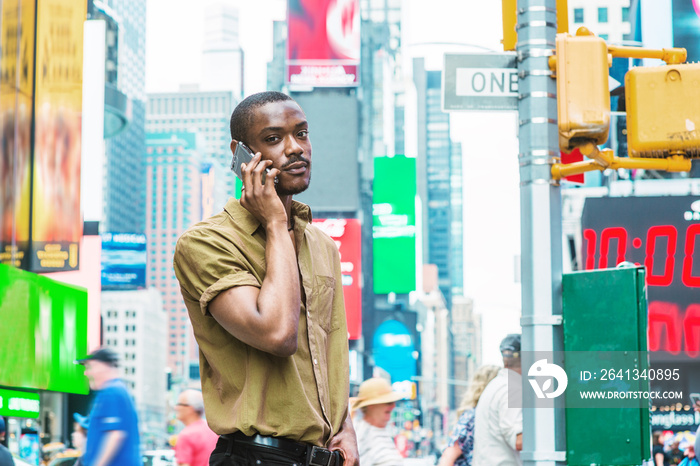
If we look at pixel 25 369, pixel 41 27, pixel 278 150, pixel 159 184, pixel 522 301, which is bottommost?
pixel 25 369

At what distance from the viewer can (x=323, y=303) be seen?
9.32 ft

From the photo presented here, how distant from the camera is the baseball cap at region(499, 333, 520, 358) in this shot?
659 cm

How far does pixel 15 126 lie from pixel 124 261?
3019cm

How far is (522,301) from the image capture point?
5340 millimetres

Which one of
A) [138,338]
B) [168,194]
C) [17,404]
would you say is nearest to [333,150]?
[17,404]

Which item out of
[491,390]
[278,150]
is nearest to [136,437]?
[491,390]

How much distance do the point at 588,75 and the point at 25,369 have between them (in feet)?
42.6

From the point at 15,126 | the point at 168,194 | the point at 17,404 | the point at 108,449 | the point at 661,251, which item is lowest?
the point at 17,404

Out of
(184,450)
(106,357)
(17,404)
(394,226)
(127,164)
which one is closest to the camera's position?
(106,357)

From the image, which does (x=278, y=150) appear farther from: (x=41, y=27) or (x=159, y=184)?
(x=159, y=184)

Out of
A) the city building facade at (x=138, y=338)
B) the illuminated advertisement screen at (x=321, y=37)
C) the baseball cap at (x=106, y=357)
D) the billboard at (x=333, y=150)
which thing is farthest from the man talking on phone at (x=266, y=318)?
the city building facade at (x=138, y=338)

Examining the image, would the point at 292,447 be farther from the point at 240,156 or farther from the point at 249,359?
the point at 240,156

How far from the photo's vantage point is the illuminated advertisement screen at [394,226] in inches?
1909

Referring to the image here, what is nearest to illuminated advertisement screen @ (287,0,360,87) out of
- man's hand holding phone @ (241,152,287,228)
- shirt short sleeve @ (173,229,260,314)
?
man's hand holding phone @ (241,152,287,228)
